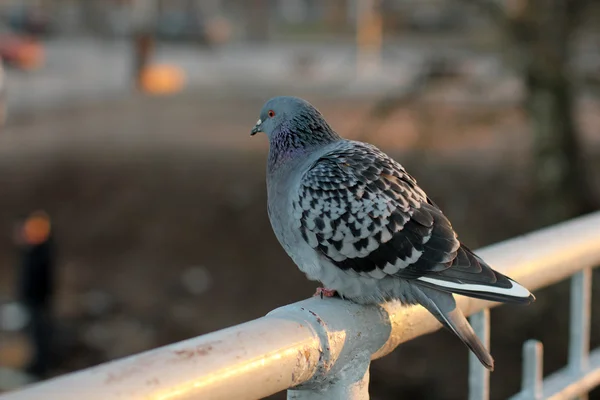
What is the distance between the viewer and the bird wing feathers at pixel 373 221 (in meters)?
2.07

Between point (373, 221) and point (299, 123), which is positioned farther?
point (299, 123)

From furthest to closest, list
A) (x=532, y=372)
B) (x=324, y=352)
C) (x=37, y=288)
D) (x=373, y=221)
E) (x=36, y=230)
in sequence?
(x=36, y=230) < (x=37, y=288) < (x=373, y=221) < (x=532, y=372) < (x=324, y=352)

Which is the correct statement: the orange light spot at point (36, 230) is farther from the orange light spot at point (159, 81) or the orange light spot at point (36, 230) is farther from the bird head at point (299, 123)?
the orange light spot at point (159, 81)

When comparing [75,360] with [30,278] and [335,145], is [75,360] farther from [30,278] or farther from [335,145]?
[335,145]

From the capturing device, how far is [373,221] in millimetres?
2176

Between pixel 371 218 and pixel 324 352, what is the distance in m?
0.72

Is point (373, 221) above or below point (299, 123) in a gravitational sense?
below

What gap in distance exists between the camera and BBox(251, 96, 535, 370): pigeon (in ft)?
6.26

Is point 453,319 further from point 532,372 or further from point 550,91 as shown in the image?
point 550,91

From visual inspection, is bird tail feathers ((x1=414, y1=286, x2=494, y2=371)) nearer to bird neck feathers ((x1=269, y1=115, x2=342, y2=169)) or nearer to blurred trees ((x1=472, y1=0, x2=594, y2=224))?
bird neck feathers ((x1=269, y1=115, x2=342, y2=169))

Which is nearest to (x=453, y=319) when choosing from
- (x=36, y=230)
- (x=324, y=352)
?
(x=324, y=352)

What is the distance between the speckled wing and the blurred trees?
524cm

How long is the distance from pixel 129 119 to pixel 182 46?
46.3ft

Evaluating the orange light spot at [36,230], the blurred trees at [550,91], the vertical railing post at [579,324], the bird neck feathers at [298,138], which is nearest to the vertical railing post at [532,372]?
the vertical railing post at [579,324]
